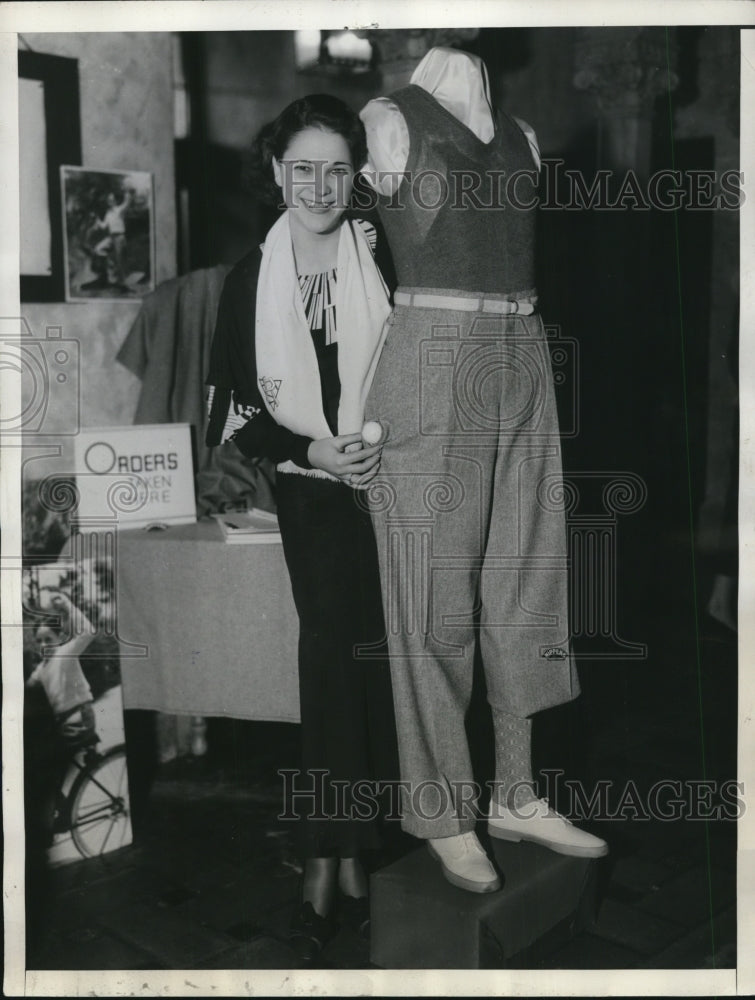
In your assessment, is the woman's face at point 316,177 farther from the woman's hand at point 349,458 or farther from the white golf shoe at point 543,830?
the white golf shoe at point 543,830

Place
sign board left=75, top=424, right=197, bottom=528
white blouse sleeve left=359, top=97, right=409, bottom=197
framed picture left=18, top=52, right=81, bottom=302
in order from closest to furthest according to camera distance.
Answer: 1. white blouse sleeve left=359, top=97, right=409, bottom=197
2. framed picture left=18, top=52, right=81, bottom=302
3. sign board left=75, top=424, right=197, bottom=528

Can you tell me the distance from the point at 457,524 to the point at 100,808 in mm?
1154

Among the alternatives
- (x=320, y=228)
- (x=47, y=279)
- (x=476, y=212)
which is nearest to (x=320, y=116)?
(x=320, y=228)

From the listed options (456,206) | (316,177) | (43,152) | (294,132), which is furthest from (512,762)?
(43,152)

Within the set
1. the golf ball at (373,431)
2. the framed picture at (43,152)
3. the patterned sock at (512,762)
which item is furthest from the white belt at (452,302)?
the patterned sock at (512,762)

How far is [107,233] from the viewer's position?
2609mm

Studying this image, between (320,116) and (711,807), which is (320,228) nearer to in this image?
(320,116)

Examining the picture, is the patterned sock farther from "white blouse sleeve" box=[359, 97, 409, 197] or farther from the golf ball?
"white blouse sleeve" box=[359, 97, 409, 197]

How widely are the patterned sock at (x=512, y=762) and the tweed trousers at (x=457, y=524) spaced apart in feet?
0.17

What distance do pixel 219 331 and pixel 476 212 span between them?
66 centimetres

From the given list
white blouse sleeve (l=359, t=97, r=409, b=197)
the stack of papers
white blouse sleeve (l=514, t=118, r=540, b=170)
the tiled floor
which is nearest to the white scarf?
white blouse sleeve (l=359, t=97, r=409, b=197)

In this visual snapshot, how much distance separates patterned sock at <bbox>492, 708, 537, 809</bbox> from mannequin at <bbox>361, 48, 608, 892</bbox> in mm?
15

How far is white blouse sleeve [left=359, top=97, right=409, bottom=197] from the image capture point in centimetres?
237

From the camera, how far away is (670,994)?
8.11ft
